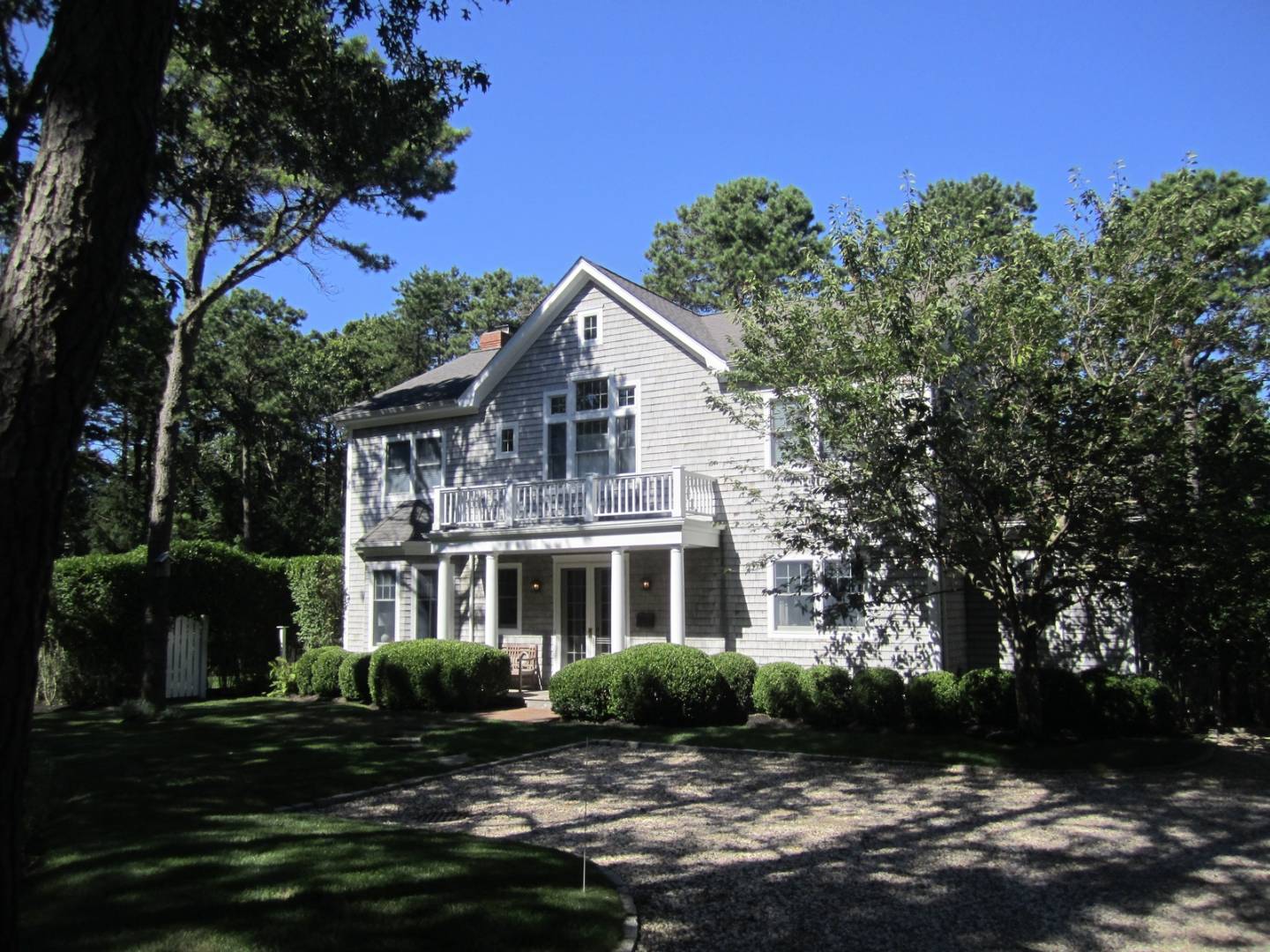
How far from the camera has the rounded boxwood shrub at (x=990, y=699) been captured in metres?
14.3

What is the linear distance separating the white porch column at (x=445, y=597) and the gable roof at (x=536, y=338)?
12.4 feet

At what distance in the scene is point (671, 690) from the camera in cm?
1555

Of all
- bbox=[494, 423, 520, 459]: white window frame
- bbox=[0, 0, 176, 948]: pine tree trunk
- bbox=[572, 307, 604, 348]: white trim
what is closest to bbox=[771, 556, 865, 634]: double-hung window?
bbox=[572, 307, 604, 348]: white trim

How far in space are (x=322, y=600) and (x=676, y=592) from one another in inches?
433

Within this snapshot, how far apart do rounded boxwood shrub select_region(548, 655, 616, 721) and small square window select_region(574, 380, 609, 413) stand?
6.22 meters

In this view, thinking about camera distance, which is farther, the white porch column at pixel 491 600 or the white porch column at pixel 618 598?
the white porch column at pixel 491 600

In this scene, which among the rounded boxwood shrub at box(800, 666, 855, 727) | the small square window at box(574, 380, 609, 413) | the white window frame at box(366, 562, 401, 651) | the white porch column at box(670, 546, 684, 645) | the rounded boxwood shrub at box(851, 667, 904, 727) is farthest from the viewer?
the white window frame at box(366, 562, 401, 651)

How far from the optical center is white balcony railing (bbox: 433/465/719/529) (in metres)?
18.1

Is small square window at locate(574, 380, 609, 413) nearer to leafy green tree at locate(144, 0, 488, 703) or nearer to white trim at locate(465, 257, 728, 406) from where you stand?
white trim at locate(465, 257, 728, 406)

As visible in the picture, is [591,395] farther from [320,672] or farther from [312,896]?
[312,896]

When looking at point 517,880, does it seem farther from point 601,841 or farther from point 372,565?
point 372,565

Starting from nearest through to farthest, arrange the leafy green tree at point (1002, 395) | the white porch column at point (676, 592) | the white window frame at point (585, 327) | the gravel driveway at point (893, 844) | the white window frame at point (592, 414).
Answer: the gravel driveway at point (893, 844), the leafy green tree at point (1002, 395), the white porch column at point (676, 592), the white window frame at point (592, 414), the white window frame at point (585, 327)

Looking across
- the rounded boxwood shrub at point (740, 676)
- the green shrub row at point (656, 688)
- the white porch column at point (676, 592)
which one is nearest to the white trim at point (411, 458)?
the white porch column at point (676, 592)

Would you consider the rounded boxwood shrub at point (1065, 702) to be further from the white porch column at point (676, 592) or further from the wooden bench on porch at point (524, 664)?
the wooden bench on porch at point (524, 664)
